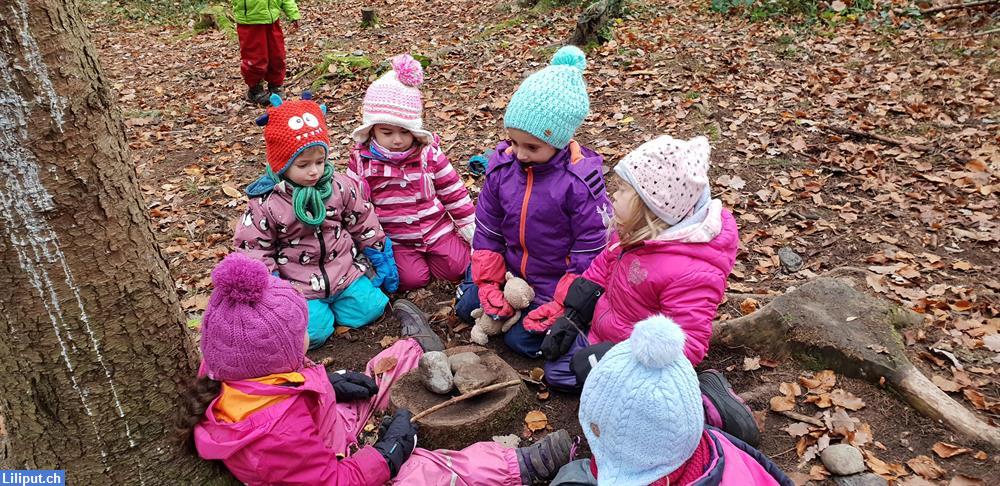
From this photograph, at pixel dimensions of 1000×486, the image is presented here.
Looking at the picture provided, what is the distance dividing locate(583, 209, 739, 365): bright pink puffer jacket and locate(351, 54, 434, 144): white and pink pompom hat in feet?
6.19

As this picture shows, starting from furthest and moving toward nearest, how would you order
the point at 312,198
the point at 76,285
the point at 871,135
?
the point at 871,135, the point at 312,198, the point at 76,285

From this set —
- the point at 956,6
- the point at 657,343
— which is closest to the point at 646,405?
the point at 657,343

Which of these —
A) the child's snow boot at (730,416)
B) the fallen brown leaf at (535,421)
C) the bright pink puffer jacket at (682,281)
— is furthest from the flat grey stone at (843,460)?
the fallen brown leaf at (535,421)

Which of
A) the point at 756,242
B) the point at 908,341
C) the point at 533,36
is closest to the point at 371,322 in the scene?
the point at 756,242

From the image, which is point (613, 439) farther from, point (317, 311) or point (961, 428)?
point (317, 311)

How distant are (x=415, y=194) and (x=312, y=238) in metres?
0.91

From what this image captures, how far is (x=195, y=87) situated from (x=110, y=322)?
28.6 ft

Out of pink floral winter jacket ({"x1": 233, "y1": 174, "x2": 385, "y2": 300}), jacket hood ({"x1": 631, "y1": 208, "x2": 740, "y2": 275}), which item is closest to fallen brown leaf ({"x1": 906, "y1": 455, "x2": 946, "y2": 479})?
jacket hood ({"x1": 631, "y1": 208, "x2": 740, "y2": 275})

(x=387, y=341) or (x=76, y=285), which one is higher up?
(x=76, y=285)

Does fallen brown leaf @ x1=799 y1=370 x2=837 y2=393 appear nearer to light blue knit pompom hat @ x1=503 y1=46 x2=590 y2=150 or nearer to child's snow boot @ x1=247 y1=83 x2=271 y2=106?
light blue knit pompom hat @ x1=503 y1=46 x2=590 y2=150

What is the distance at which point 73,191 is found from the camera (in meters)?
2.09

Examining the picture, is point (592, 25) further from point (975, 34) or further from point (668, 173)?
point (668, 173)

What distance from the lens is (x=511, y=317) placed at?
4.01m

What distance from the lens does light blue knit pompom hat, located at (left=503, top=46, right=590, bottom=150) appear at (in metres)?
3.38
